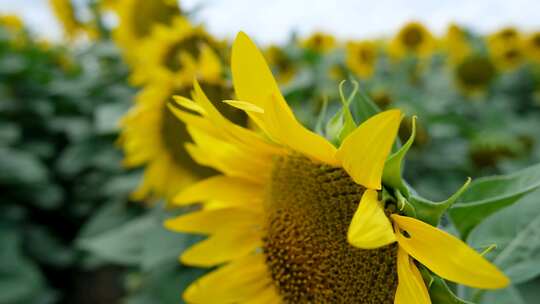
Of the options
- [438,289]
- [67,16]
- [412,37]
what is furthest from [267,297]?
[412,37]

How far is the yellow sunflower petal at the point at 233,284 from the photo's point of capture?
777 millimetres

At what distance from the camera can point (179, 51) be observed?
159 cm

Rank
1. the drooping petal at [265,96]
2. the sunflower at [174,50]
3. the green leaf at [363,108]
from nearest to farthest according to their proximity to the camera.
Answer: the drooping petal at [265,96]
the green leaf at [363,108]
the sunflower at [174,50]

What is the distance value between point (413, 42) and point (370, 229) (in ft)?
10.8

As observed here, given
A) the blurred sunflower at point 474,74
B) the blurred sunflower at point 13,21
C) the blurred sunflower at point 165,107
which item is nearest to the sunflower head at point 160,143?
the blurred sunflower at point 165,107

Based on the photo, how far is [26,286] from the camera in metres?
1.97

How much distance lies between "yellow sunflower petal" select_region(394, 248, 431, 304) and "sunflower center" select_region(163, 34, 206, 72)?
1128 millimetres

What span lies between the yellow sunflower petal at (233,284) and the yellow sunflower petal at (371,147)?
267mm

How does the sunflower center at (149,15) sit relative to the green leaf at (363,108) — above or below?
above

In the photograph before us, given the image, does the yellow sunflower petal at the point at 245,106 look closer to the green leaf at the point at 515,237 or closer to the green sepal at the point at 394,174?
the green sepal at the point at 394,174

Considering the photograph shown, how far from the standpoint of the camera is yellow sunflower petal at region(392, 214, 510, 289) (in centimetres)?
47

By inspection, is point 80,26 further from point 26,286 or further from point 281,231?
point 281,231

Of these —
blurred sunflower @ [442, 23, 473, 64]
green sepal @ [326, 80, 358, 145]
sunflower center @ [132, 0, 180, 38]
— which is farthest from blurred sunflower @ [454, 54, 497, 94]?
green sepal @ [326, 80, 358, 145]

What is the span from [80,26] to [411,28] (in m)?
1.91
